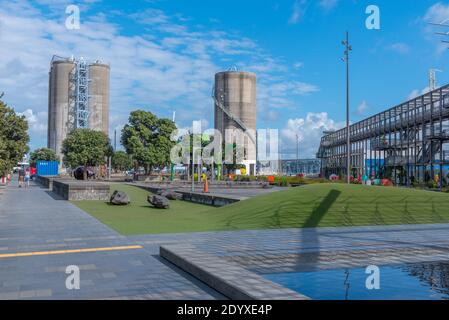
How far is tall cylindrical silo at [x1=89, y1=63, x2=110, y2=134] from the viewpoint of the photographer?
10800 cm

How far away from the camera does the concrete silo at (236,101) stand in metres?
113

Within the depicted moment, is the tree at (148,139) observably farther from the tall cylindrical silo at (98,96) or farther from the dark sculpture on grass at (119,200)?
the tall cylindrical silo at (98,96)

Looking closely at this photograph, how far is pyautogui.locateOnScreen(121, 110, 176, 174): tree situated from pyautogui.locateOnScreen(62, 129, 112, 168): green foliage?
7.40 metres

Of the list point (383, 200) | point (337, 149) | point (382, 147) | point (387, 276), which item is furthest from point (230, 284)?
point (337, 149)

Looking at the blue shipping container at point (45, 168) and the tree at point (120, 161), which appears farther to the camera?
the tree at point (120, 161)

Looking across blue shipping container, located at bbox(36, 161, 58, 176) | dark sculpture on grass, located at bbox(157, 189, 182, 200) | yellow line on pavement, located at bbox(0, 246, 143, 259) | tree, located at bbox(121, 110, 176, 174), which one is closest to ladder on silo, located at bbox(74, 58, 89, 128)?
blue shipping container, located at bbox(36, 161, 58, 176)

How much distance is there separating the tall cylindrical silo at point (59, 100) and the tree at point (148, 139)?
58.1m

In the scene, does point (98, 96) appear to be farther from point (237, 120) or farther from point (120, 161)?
point (237, 120)

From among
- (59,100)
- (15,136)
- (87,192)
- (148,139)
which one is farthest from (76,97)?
(87,192)

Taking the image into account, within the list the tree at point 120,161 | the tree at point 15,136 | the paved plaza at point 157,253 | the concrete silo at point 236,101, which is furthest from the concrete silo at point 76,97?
the paved plaza at point 157,253

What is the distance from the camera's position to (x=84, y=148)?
205 feet

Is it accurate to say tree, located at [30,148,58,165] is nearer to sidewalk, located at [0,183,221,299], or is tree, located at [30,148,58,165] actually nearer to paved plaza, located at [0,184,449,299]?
paved plaza, located at [0,184,449,299]

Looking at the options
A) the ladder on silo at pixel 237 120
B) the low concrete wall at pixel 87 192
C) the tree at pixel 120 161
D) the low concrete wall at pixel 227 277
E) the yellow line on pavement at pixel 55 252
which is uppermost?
the ladder on silo at pixel 237 120
